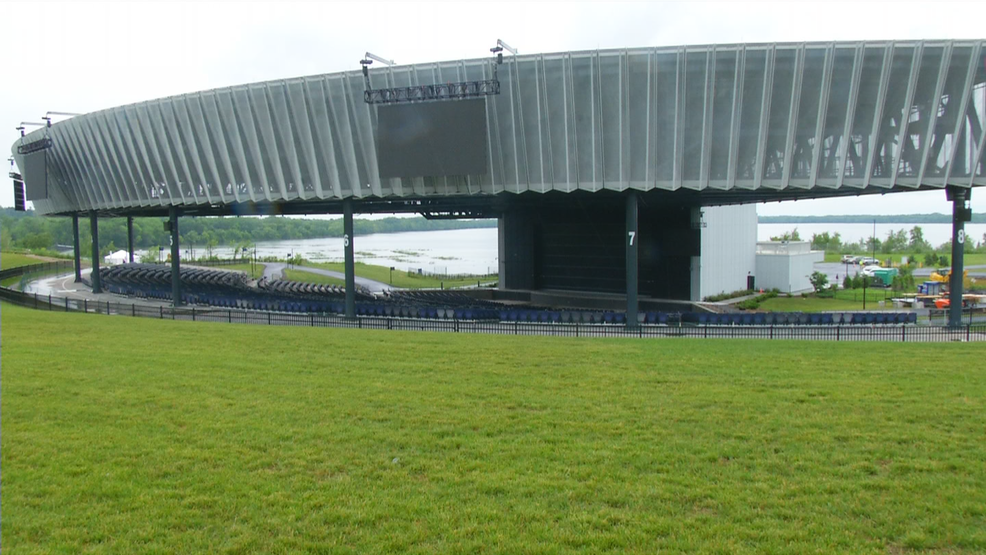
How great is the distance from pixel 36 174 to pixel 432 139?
38.4m

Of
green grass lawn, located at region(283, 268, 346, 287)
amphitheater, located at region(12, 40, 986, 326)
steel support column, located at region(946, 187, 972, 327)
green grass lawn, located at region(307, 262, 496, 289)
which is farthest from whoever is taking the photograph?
green grass lawn, located at region(283, 268, 346, 287)

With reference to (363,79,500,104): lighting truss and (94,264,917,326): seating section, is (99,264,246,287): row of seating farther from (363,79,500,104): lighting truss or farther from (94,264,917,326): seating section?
(363,79,500,104): lighting truss

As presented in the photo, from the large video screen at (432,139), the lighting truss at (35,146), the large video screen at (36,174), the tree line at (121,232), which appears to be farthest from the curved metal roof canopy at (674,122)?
the tree line at (121,232)

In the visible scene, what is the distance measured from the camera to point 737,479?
677 centimetres

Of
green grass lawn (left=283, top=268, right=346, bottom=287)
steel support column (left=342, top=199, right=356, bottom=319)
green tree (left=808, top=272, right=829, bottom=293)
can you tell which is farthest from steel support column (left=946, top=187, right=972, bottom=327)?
green grass lawn (left=283, top=268, right=346, bottom=287)

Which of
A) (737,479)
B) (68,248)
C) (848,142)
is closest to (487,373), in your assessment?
(737,479)

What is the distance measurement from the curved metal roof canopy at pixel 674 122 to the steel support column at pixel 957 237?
1.37 metres

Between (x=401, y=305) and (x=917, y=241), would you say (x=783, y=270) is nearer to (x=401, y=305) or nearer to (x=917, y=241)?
(x=401, y=305)

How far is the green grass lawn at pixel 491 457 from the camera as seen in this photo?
18.4 feet

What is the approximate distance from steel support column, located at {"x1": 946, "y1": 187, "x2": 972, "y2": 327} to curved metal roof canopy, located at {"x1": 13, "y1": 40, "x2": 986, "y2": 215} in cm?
137

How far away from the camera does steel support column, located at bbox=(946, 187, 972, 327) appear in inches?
1056

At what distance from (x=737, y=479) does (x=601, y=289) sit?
129ft

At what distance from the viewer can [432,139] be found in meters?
29.2

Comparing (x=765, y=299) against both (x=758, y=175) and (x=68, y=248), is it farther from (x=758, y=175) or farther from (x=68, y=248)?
(x=68, y=248)
